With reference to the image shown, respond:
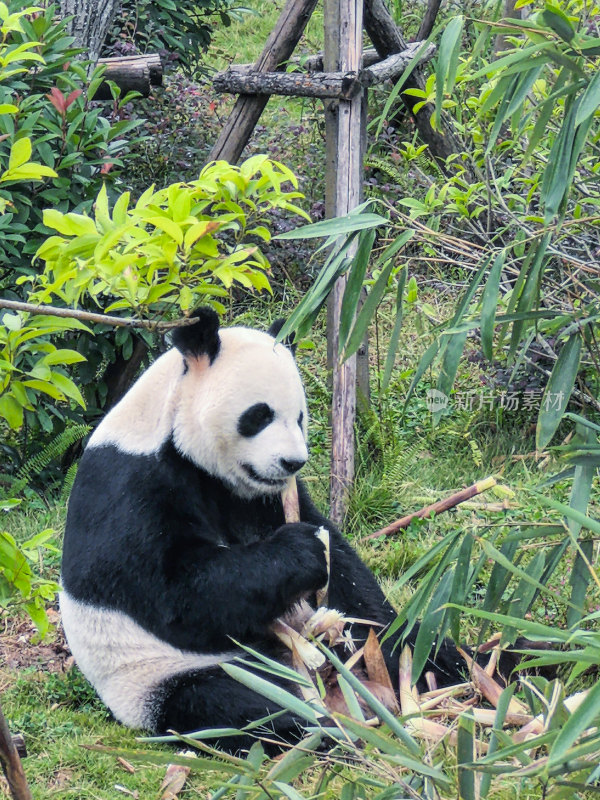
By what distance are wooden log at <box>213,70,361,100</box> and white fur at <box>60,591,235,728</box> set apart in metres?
2.54

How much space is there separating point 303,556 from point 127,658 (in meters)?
0.68

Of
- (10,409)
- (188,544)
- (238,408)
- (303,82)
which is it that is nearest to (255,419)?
(238,408)

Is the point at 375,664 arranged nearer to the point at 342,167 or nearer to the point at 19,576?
the point at 19,576

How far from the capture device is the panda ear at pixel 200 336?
3154 millimetres

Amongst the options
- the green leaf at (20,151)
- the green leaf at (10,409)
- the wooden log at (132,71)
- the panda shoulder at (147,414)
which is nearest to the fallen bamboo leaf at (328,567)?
the panda shoulder at (147,414)

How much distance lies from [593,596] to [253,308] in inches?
138

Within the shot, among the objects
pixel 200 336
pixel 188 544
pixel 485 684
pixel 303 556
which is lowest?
pixel 485 684

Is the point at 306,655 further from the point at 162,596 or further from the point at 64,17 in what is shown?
the point at 64,17

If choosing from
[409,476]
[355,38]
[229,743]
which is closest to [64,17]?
[355,38]

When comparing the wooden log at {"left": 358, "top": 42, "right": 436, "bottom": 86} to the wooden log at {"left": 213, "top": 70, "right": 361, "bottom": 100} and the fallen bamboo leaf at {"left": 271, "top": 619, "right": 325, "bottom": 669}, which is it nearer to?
the wooden log at {"left": 213, "top": 70, "right": 361, "bottom": 100}

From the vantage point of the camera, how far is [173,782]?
9.93ft

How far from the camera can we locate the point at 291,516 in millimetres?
3600

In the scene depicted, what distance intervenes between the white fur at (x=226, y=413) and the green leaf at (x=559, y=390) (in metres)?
1.00

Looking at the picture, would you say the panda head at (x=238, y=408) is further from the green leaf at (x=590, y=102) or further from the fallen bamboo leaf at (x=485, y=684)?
the green leaf at (x=590, y=102)
